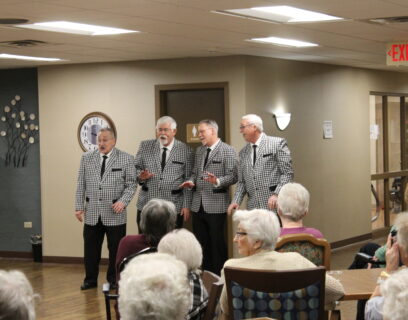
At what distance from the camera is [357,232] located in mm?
11680

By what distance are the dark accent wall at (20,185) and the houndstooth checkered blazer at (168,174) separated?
2551 millimetres

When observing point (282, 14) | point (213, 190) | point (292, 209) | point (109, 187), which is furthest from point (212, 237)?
point (292, 209)

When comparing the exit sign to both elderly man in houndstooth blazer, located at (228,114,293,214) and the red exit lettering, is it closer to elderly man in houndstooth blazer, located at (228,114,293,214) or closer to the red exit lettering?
the red exit lettering

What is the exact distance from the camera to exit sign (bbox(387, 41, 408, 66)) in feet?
26.7

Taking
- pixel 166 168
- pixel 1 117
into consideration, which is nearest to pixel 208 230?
pixel 166 168

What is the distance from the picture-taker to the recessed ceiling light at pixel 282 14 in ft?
20.5

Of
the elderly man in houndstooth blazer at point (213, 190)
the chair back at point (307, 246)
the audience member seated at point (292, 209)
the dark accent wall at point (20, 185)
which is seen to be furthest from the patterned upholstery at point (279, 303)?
the dark accent wall at point (20, 185)

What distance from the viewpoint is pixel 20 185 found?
34.1ft

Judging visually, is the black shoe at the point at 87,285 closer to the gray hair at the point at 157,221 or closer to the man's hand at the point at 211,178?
the man's hand at the point at 211,178

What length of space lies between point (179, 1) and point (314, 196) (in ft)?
17.8

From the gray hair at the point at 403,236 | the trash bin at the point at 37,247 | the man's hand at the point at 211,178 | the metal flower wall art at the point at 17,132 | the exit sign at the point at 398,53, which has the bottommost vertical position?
the trash bin at the point at 37,247

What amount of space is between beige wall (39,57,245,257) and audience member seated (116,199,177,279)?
427 cm

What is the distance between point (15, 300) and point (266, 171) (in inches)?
219

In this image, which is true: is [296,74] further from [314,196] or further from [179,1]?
[179,1]
